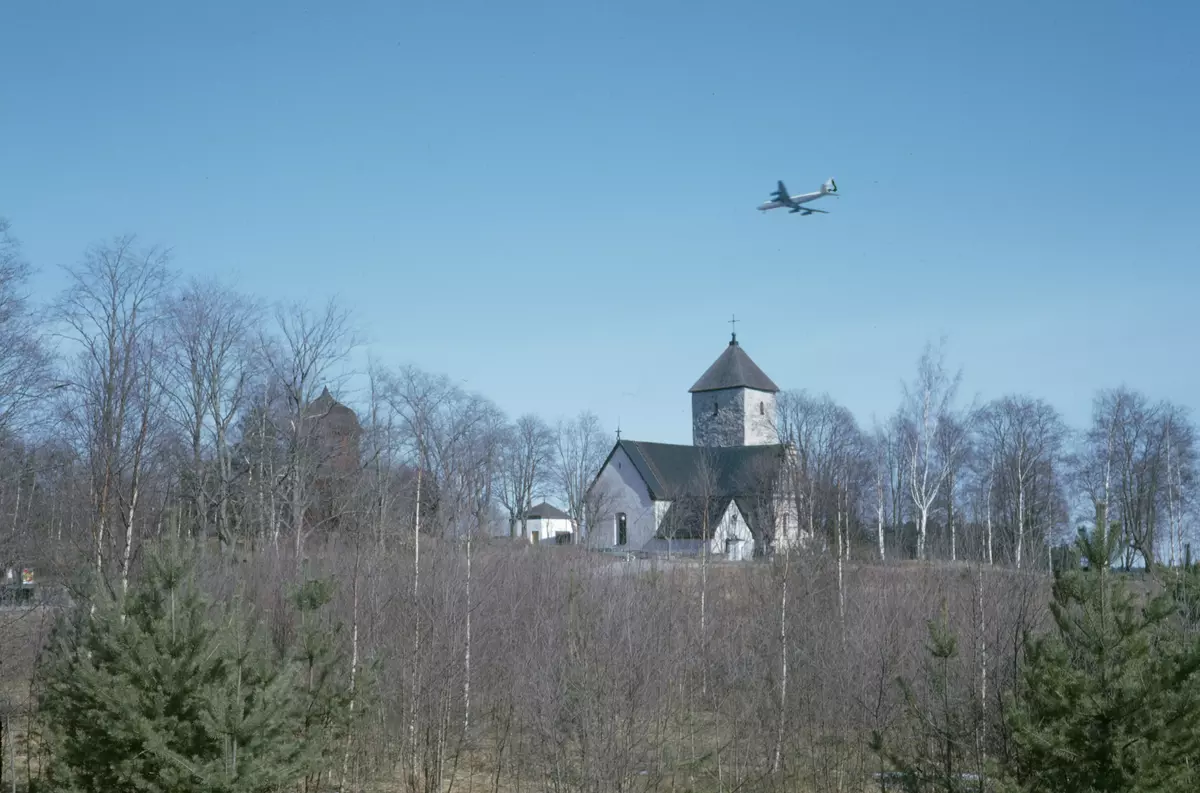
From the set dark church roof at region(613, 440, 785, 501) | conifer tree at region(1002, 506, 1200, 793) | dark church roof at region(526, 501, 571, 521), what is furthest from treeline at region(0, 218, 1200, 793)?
dark church roof at region(526, 501, 571, 521)

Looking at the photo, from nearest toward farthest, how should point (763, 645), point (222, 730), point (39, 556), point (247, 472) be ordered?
1. point (222, 730)
2. point (763, 645)
3. point (39, 556)
4. point (247, 472)

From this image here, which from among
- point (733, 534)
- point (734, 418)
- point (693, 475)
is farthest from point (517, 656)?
point (734, 418)

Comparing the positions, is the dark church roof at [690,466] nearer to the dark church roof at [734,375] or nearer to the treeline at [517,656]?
the dark church roof at [734,375]

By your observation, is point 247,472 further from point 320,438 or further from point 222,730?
point 222,730

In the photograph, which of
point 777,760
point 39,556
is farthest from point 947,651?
point 39,556

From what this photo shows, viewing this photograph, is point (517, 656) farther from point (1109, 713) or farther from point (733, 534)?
point (733, 534)

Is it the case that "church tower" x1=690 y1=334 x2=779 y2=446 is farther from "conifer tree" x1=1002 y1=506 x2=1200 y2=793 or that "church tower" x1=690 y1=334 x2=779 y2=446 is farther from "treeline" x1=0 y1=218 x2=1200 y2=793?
"conifer tree" x1=1002 y1=506 x2=1200 y2=793
